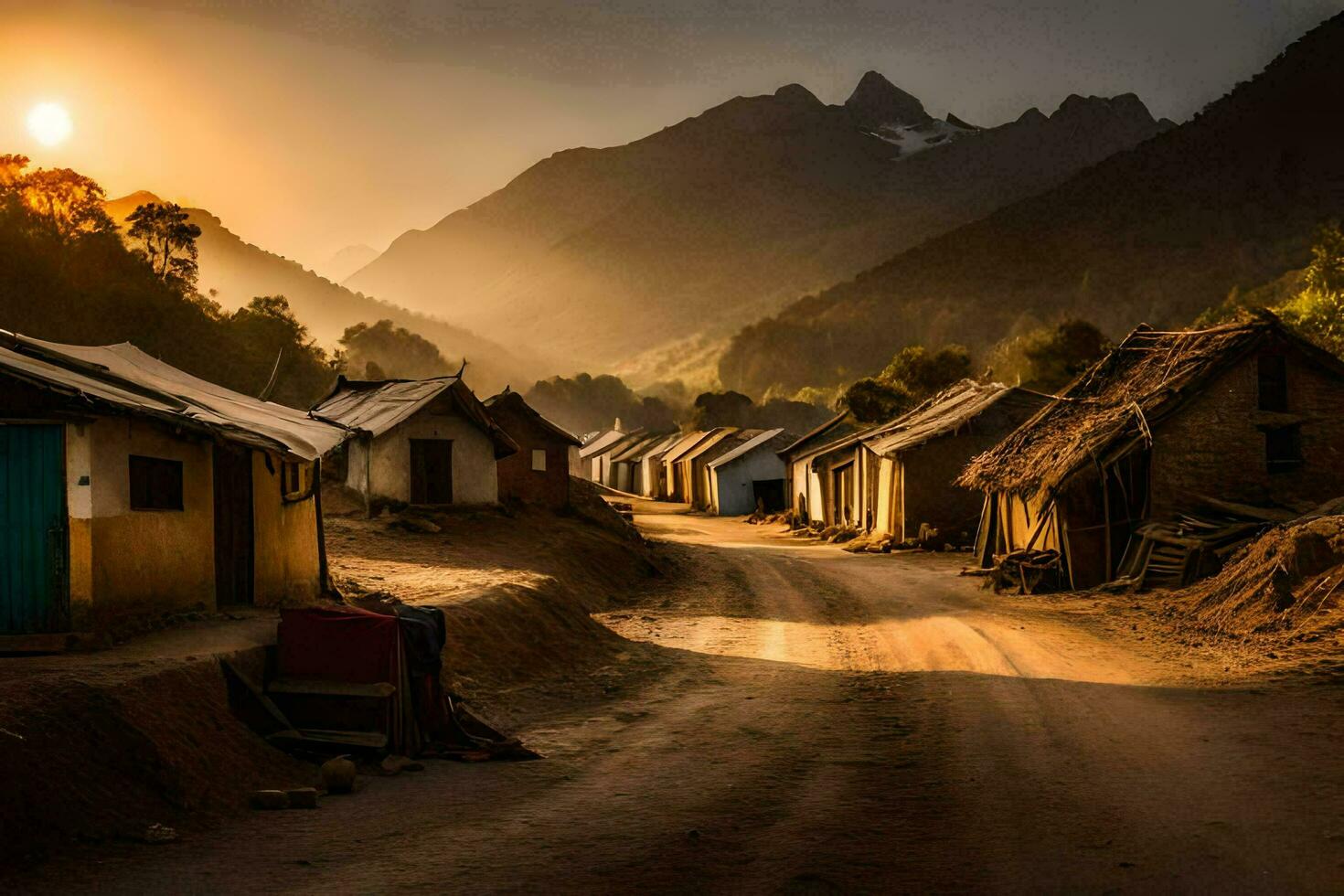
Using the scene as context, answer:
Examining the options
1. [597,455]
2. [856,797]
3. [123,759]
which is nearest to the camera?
[856,797]

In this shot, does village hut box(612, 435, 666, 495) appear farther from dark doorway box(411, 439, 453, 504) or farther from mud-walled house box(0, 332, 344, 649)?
mud-walled house box(0, 332, 344, 649)

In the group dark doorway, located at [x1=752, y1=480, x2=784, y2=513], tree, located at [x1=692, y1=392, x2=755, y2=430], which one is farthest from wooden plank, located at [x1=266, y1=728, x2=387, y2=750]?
tree, located at [x1=692, y1=392, x2=755, y2=430]

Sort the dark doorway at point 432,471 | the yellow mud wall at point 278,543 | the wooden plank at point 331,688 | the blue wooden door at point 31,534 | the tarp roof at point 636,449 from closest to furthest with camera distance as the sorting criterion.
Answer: the wooden plank at point 331,688 < the blue wooden door at point 31,534 < the yellow mud wall at point 278,543 < the dark doorway at point 432,471 < the tarp roof at point 636,449

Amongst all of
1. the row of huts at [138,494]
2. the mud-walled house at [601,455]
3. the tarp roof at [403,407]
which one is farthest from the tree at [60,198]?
the row of huts at [138,494]

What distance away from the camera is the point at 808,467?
2036 inches

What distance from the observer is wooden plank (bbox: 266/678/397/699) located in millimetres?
11297

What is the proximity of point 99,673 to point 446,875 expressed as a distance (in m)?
4.94

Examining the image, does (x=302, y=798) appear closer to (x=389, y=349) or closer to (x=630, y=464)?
(x=630, y=464)

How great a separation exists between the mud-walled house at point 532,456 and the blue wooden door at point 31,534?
23815 mm

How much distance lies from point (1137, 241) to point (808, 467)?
3430 inches

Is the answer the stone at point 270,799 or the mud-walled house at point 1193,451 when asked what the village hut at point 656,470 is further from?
the stone at point 270,799

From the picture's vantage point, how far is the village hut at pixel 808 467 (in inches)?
1982

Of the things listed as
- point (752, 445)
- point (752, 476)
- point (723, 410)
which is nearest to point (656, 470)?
point (752, 476)

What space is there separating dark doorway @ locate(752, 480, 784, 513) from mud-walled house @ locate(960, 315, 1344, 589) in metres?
37.8
